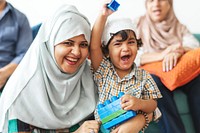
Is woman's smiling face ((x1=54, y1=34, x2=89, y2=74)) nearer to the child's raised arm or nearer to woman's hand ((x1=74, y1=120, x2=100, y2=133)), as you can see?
the child's raised arm

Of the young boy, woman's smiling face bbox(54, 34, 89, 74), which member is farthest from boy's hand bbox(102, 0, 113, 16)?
woman's smiling face bbox(54, 34, 89, 74)

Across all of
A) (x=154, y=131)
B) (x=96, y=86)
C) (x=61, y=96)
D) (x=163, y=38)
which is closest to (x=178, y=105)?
(x=154, y=131)

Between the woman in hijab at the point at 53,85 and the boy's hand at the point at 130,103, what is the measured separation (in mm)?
139

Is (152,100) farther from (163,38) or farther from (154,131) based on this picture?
(163,38)

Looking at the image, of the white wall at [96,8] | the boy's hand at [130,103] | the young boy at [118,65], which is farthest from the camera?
the white wall at [96,8]

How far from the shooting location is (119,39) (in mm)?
1305

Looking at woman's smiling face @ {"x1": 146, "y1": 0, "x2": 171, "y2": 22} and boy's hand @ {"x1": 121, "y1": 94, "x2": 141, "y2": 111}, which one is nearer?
boy's hand @ {"x1": 121, "y1": 94, "x2": 141, "y2": 111}

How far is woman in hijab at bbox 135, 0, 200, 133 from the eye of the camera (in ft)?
6.14

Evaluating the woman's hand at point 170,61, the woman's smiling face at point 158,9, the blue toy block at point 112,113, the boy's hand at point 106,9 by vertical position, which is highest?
the woman's smiling face at point 158,9

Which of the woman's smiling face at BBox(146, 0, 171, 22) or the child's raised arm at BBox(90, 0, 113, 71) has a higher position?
the woman's smiling face at BBox(146, 0, 171, 22)

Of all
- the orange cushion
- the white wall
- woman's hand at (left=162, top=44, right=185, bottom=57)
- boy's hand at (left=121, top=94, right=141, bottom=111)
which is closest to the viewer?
boy's hand at (left=121, top=94, right=141, bottom=111)

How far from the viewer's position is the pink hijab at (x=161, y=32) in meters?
2.20

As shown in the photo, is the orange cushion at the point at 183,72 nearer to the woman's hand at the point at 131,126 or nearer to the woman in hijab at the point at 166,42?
the woman in hijab at the point at 166,42

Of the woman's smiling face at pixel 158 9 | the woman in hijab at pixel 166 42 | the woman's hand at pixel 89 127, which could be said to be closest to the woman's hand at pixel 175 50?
the woman in hijab at pixel 166 42
